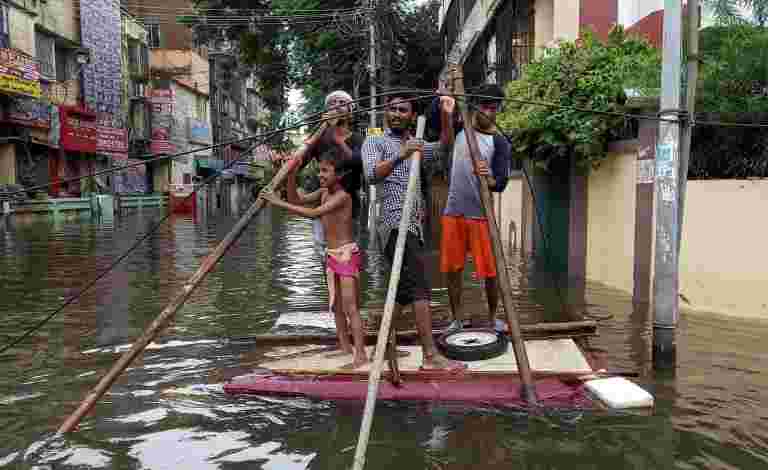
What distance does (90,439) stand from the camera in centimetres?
398

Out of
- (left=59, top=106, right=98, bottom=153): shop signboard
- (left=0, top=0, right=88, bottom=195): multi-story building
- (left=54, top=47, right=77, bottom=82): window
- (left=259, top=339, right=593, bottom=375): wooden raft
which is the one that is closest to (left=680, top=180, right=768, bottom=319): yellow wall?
(left=259, top=339, right=593, bottom=375): wooden raft

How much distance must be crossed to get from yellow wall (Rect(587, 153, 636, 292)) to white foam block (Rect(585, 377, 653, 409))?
4.12 metres

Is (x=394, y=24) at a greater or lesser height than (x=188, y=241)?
greater

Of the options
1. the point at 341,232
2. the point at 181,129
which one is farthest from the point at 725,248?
the point at 181,129

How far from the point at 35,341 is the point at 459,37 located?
785 inches

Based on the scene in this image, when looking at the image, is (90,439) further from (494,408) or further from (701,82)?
(701,82)

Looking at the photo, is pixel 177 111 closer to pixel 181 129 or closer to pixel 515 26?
pixel 181 129

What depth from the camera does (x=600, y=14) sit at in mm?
11695

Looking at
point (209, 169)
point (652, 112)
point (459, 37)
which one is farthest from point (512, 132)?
point (209, 169)

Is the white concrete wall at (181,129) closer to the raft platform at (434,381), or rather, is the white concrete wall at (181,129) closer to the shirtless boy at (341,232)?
the shirtless boy at (341,232)

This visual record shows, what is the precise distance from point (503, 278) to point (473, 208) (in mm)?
1230

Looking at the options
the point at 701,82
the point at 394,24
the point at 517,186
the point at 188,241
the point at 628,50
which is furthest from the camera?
the point at 394,24

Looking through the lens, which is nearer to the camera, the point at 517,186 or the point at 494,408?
the point at 494,408

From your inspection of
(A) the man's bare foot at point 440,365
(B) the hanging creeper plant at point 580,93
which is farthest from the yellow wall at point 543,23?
(A) the man's bare foot at point 440,365
